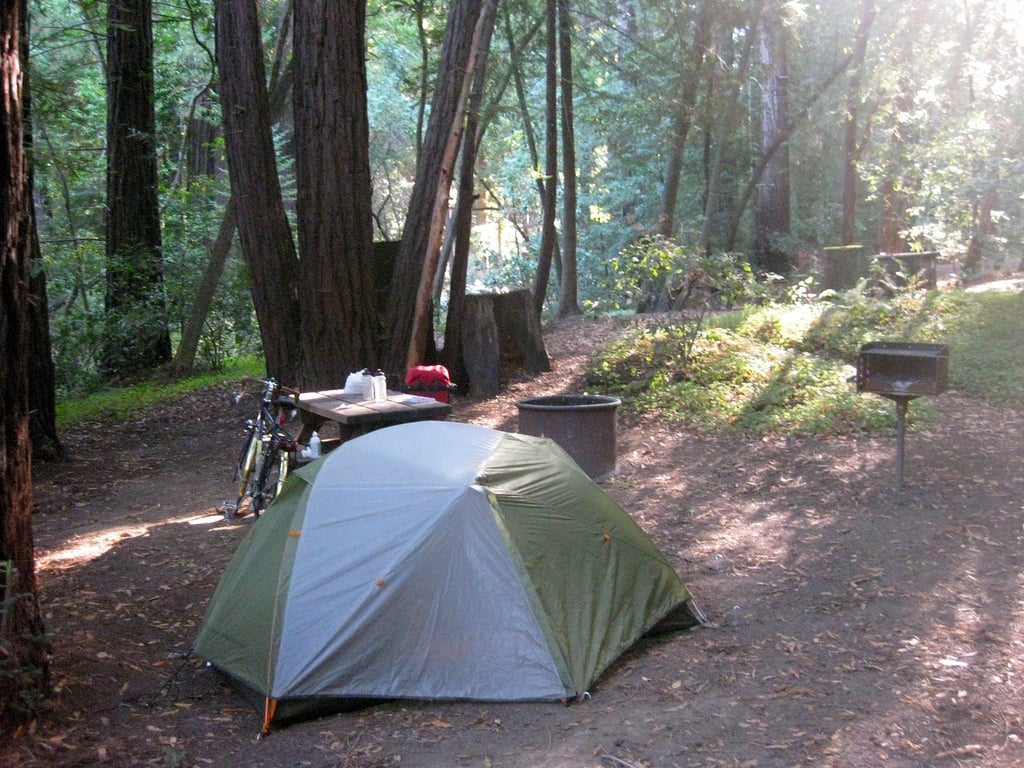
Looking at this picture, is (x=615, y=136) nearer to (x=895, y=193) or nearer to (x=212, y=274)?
(x=895, y=193)

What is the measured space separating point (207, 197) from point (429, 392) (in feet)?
28.0

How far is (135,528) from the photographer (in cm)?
744

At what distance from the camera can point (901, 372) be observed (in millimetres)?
7164

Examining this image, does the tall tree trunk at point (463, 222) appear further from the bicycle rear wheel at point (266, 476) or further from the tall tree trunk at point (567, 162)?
the tall tree trunk at point (567, 162)

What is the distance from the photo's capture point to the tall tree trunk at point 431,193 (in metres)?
10.4

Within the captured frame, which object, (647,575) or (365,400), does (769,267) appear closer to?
(365,400)

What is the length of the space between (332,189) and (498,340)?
3059 millimetres

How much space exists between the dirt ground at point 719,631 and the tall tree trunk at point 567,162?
8.77 meters

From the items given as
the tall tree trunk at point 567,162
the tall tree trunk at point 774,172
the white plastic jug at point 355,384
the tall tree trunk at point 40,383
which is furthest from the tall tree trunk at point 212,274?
the tall tree trunk at point 774,172

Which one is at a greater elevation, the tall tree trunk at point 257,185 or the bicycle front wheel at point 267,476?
the tall tree trunk at point 257,185

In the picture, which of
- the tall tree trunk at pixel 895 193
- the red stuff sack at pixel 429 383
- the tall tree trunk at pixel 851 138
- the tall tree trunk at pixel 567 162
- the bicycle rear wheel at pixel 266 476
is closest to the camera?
the bicycle rear wheel at pixel 266 476

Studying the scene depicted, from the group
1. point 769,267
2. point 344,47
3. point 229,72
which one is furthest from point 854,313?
point 229,72

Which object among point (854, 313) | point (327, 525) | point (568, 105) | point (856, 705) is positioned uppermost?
point (568, 105)

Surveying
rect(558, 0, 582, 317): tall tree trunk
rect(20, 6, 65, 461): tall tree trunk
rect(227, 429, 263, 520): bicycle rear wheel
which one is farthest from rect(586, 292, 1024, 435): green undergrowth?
rect(20, 6, 65, 461): tall tree trunk
